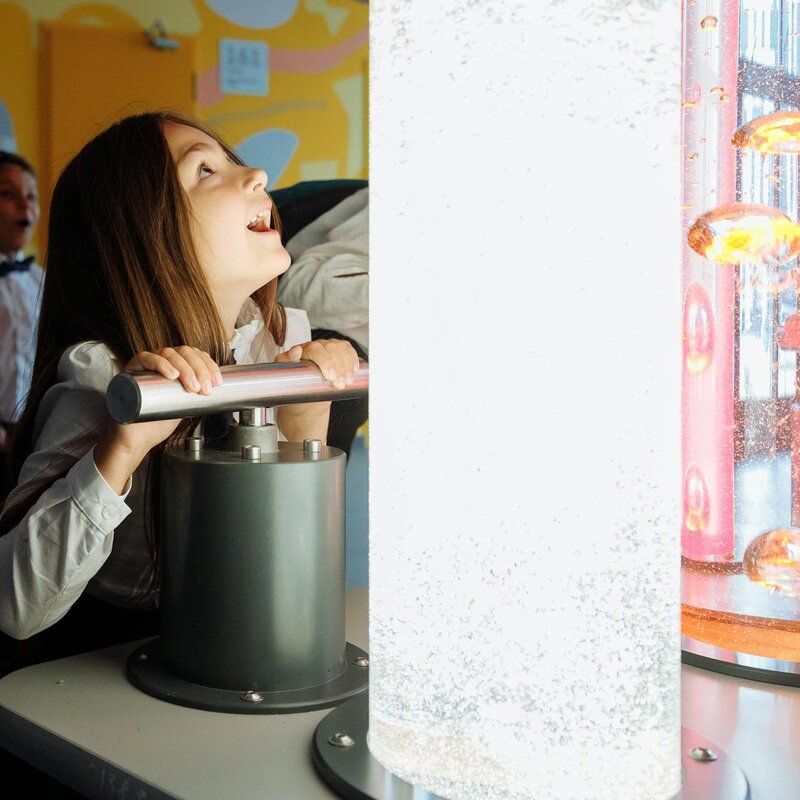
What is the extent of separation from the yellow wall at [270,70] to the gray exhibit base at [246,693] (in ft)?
6.58

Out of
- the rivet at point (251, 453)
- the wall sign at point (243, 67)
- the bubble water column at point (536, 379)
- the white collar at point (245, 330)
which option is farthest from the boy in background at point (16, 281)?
the bubble water column at point (536, 379)

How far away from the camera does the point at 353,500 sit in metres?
2.57

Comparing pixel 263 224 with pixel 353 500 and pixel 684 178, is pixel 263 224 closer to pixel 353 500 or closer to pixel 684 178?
pixel 684 178

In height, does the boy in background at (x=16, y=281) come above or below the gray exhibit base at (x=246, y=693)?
above

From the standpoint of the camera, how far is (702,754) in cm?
41

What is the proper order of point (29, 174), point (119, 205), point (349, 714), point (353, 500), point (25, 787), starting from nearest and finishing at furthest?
point (349, 714), point (25, 787), point (119, 205), point (29, 174), point (353, 500)

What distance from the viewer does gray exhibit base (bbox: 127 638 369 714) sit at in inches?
18.7

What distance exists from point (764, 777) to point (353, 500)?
7.18 ft

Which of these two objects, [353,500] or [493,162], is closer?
[493,162]

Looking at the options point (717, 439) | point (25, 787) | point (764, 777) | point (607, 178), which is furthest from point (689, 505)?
point (25, 787)

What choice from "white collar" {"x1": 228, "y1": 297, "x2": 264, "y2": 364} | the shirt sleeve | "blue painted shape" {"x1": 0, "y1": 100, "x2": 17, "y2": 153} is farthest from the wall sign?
the shirt sleeve

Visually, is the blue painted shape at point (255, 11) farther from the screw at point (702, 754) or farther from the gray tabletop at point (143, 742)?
the screw at point (702, 754)

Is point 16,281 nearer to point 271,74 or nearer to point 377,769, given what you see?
point 271,74

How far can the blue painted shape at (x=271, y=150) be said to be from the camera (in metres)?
2.68
